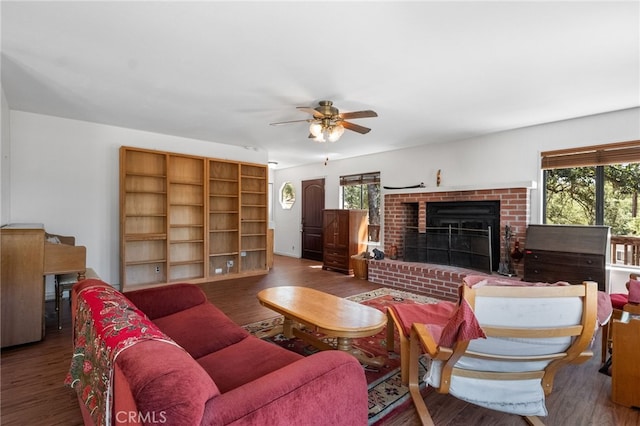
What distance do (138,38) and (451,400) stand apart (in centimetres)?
330

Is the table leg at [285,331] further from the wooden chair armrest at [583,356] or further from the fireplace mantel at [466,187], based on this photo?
the fireplace mantel at [466,187]

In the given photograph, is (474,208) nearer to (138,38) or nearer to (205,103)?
(205,103)

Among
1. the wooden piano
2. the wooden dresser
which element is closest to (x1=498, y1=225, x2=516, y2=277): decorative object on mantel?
the wooden dresser

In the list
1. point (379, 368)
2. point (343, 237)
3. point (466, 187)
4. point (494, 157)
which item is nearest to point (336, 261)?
point (343, 237)

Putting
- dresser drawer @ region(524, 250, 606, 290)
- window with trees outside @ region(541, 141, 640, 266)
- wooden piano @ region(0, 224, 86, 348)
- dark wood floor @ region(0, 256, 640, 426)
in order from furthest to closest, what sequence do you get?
window with trees outside @ region(541, 141, 640, 266) < dresser drawer @ region(524, 250, 606, 290) < wooden piano @ region(0, 224, 86, 348) < dark wood floor @ region(0, 256, 640, 426)

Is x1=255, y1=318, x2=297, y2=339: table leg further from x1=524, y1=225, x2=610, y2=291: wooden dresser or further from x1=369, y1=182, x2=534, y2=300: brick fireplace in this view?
x1=524, y1=225, x2=610, y2=291: wooden dresser

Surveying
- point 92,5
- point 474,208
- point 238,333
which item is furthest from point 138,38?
point 474,208

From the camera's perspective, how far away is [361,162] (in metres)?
6.61

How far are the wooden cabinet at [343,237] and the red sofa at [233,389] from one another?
14.0 feet

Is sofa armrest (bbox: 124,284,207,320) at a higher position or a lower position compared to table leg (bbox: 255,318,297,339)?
higher

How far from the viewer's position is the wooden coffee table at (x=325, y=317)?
208 centimetres

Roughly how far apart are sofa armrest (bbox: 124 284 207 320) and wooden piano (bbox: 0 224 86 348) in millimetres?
1236

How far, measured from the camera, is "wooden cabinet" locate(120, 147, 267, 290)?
4.59m

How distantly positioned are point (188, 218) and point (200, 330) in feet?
11.8
